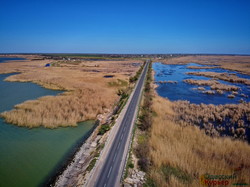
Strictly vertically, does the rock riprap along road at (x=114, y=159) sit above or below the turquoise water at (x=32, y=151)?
above

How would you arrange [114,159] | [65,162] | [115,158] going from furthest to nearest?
[65,162] < [115,158] < [114,159]

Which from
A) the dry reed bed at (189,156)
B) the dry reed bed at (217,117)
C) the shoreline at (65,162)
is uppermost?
the dry reed bed at (217,117)

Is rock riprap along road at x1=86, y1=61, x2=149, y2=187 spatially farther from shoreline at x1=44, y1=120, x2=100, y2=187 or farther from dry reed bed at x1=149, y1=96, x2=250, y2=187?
shoreline at x1=44, y1=120, x2=100, y2=187

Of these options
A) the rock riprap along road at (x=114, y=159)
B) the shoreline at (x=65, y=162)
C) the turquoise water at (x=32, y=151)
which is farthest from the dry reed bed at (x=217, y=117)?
the turquoise water at (x=32, y=151)

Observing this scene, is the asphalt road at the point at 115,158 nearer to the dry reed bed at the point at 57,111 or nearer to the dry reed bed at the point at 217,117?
the dry reed bed at the point at 57,111

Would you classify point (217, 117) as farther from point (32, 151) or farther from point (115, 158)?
point (32, 151)

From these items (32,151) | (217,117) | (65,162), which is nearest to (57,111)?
(32,151)
